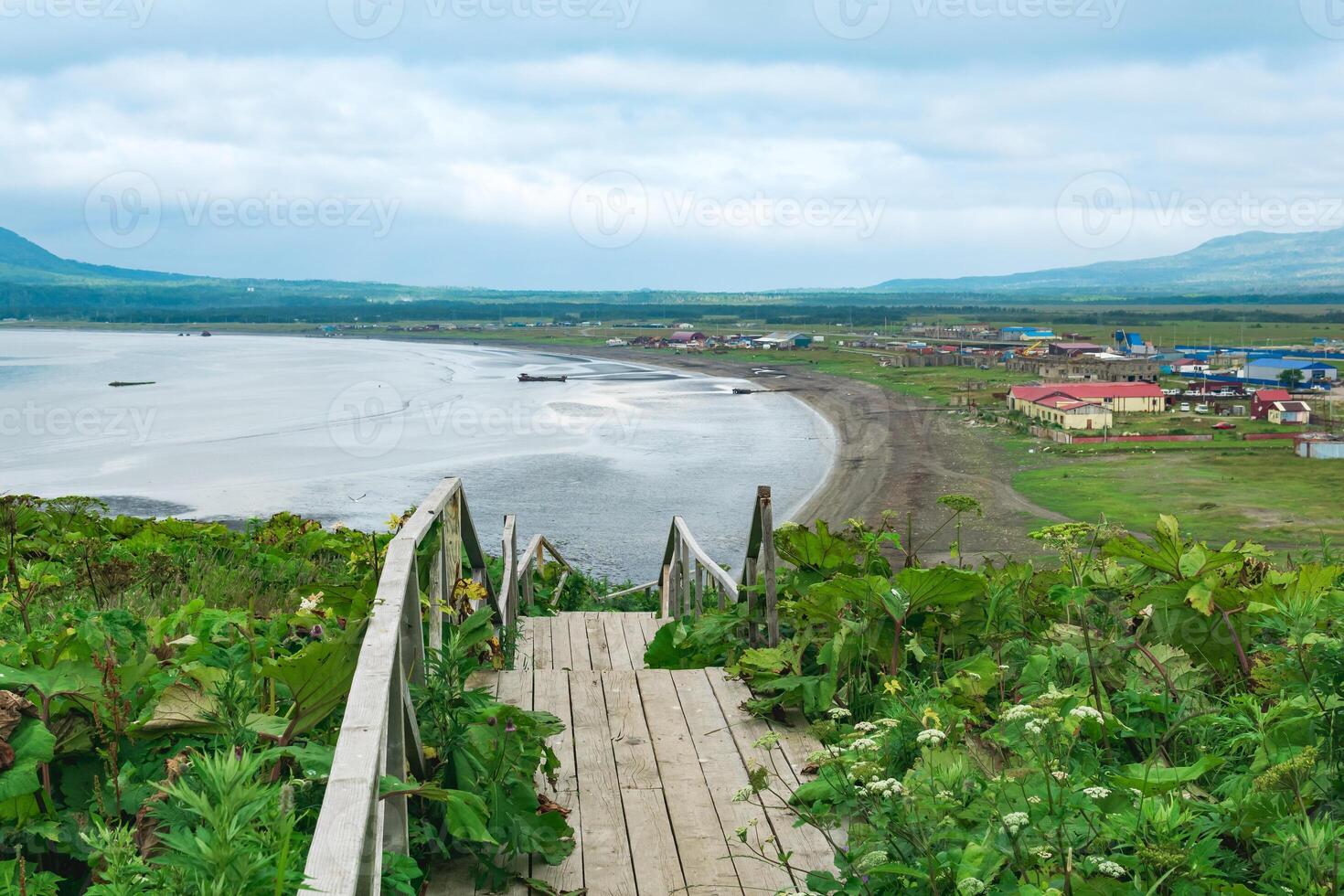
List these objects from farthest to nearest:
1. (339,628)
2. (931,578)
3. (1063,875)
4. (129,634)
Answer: (931,578) → (339,628) → (129,634) → (1063,875)

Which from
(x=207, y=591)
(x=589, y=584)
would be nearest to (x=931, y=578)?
(x=207, y=591)

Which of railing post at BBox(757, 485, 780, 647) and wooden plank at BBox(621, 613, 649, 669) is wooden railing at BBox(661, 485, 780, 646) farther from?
wooden plank at BBox(621, 613, 649, 669)

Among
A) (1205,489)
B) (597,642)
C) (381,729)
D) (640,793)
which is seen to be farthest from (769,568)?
(1205,489)

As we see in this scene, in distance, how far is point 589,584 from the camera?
17297 millimetres

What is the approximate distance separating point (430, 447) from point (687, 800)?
5007 centimetres

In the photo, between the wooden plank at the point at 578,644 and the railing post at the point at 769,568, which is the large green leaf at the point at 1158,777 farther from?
the wooden plank at the point at 578,644

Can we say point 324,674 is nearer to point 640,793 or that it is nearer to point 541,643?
point 640,793

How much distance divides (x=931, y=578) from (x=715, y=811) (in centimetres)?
171

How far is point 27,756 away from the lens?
2924 mm

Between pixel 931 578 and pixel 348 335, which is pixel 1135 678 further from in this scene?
pixel 348 335

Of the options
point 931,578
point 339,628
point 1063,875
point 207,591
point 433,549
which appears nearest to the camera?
point 1063,875

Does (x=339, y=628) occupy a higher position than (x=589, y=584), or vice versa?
(x=339, y=628)

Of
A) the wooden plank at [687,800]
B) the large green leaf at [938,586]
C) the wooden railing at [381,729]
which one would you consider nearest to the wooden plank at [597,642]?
the wooden plank at [687,800]

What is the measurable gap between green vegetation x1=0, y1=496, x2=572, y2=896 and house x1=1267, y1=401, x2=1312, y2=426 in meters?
78.3
